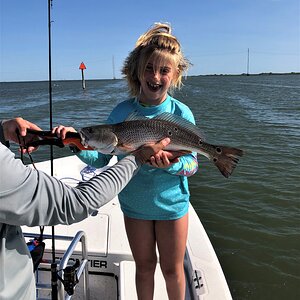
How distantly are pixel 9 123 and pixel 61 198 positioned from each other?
844 mm

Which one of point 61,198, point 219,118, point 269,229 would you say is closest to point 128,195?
point 61,198

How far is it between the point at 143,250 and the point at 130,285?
2.75 feet

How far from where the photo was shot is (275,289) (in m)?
5.11

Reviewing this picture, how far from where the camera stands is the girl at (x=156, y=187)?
8.07 feet

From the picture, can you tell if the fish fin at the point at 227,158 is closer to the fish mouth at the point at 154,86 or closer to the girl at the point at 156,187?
the girl at the point at 156,187

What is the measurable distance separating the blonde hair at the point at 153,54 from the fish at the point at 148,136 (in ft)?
1.10

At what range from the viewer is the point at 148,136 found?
95.7 inches

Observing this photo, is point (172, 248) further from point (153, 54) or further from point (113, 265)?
point (153, 54)

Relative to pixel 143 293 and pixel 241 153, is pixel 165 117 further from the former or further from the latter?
pixel 143 293

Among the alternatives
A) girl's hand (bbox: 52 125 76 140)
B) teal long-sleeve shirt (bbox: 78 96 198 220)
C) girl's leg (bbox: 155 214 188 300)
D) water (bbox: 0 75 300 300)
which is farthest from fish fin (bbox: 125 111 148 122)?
girl's leg (bbox: 155 214 188 300)

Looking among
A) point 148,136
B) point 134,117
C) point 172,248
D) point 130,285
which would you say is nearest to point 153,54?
point 134,117

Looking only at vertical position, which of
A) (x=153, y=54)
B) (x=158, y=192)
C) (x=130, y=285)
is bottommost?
(x=130, y=285)

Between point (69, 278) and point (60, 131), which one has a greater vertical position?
point (60, 131)

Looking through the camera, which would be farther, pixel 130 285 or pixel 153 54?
pixel 130 285
